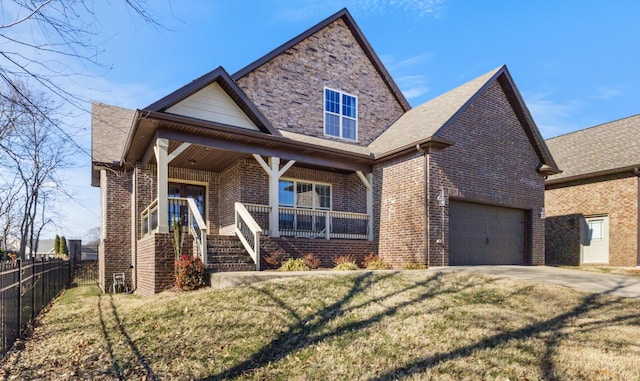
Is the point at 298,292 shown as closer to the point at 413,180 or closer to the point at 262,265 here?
the point at 262,265

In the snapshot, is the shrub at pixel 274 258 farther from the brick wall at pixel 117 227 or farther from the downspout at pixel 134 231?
the brick wall at pixel 117 227

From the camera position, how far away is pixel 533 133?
15.4m

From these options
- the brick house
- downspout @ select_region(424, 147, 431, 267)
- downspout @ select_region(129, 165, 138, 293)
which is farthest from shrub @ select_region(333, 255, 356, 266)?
downspout @ select_region(129, 165, 138, 293)

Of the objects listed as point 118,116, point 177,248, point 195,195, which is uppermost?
point 118,116

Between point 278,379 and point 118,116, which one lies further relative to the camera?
point 118,116

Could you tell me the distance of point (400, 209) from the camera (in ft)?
43.7

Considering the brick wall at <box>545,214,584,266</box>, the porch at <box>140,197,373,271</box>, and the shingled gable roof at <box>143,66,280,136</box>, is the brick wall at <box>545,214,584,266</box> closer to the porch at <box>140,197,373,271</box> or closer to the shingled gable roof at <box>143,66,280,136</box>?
the porch at <box>140,197,373,271</box>

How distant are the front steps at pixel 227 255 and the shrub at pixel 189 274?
47 centimetres

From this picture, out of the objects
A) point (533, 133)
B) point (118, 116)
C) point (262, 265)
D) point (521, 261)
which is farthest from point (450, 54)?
point (118, 116)

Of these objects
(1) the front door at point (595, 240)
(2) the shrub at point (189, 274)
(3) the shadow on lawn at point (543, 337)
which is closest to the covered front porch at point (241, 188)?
(2) the shrub at point (189, 274)

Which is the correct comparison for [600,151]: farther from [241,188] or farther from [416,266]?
[241,188]

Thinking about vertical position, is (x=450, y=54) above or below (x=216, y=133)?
above

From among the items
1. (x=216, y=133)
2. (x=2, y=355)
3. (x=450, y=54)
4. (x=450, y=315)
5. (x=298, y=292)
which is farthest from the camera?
(x=450, y=54)

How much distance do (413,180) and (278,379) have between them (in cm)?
891
